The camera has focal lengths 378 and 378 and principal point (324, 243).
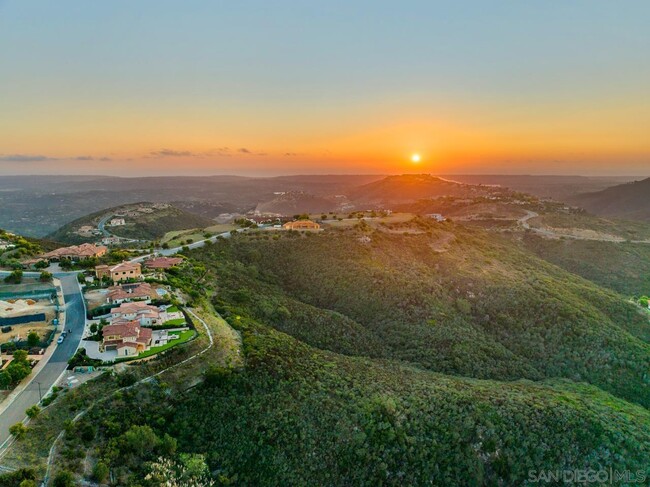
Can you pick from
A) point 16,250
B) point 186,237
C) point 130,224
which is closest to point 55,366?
point 16,250

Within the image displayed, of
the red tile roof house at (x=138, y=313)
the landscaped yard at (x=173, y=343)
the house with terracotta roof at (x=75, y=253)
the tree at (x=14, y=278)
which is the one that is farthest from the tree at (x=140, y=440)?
the house with terracotta roof at (x=75, y=253)

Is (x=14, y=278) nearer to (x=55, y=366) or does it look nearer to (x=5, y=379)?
(x=55, y=366)

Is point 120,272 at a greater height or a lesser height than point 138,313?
greater

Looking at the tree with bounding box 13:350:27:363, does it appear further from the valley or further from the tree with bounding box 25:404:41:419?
the tree with bounding box 25:404:41:419

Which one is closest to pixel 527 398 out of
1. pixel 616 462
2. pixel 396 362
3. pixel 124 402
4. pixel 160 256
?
pixel 616 462

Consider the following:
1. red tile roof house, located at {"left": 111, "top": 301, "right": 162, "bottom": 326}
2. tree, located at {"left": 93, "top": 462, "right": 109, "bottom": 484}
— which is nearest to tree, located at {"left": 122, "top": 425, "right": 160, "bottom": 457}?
tree, located at {"left": 93, "top": 462, "right": 109, "bottom": 484}

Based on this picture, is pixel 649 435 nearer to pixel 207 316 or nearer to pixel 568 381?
pixel 568 381
